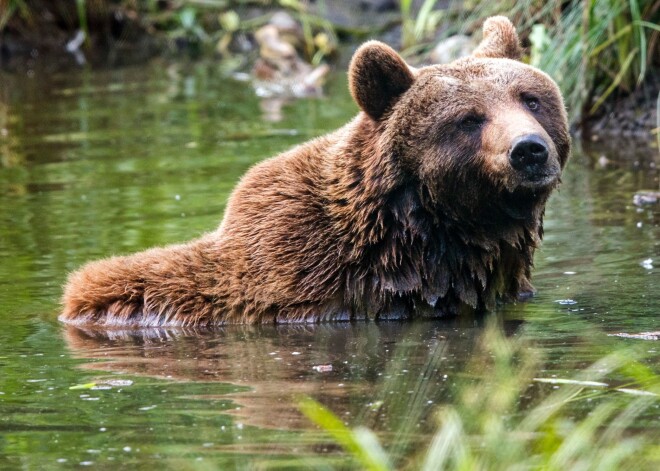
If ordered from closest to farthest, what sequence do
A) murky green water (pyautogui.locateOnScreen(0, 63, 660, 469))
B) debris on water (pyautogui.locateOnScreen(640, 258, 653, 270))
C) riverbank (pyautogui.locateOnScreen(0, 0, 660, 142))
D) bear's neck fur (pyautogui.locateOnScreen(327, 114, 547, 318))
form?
murky green water (pyautogui.locateOnScreen(0, 63, 660, 469)) → bear's neck fur (pyautogui.locateOnScreen(327, 114, 547, 318)) → debris on water (pyautogui.locateOnScreen(640, 258, 653, 270)) → riverbank (pyautogui.locateOnScreen(0, 0, 660, 142))

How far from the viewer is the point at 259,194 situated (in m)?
7.55

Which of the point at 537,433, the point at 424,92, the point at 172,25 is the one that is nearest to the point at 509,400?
the point at 537,433

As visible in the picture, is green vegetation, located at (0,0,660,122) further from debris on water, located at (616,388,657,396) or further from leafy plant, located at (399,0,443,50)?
debris on water, located at (616,388,657,396)

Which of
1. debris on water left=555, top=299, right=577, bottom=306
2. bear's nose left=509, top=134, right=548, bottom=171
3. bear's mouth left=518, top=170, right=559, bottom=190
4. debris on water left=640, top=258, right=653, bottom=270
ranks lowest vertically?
debris on water left=555, top=299, right=577, bottom=306

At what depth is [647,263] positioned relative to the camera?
8.16 metres

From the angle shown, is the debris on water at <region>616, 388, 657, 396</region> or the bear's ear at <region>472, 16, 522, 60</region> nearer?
the debris on water at <region>616, 388, 657, 396</region>

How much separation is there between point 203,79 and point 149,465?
15.9 metres

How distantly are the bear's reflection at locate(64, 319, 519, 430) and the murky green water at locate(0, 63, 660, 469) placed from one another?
0.02 meters

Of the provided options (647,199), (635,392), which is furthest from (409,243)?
(647,199)

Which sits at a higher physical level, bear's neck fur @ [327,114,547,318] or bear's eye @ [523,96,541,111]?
bear's eye @ [523,96,541,111]

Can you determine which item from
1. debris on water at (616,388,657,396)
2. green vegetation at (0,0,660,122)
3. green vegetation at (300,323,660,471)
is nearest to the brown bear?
green vegetation at (300,323,660,471)

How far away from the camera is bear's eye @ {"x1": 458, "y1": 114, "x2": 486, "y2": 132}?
6949 millimetres

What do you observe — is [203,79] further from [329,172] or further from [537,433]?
[537,433]

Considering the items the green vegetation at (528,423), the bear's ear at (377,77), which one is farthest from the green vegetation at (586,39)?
the green vegetation at (528,423)
